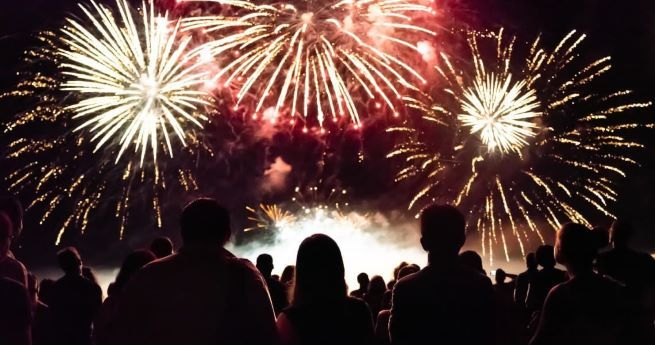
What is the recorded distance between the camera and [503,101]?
711 inches

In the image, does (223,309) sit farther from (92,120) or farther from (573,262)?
(92,120)

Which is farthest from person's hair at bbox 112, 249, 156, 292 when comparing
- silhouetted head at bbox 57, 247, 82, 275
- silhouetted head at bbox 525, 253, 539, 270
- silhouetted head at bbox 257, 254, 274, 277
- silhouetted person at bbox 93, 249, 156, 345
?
silhouetted head at bbox 525, 253, 539, 270

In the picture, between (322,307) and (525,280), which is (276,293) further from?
(322,307)

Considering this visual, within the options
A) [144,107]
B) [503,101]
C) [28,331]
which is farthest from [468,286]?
[503,101]

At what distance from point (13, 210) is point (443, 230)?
4.02m

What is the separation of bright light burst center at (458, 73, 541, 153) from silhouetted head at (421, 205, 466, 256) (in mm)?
13948

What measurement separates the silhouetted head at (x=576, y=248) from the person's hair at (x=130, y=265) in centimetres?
323

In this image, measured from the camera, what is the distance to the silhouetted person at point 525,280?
7.94m

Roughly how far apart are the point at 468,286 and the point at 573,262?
0.83 meters

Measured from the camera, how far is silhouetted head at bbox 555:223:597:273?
180 inches

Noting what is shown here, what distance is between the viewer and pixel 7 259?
5336 mm

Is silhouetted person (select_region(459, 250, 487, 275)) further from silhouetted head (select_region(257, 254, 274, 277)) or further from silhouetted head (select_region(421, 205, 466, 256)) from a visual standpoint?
silhouetted head (select_region(257, 254, 274, 277))

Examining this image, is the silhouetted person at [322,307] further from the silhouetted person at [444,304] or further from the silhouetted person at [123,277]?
the silhouetted person at [123,277]

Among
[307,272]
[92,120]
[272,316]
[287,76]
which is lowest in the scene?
[272,316]
